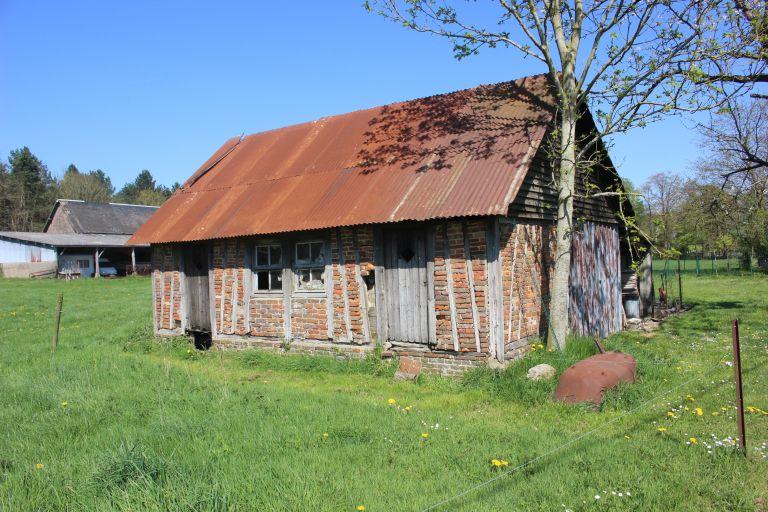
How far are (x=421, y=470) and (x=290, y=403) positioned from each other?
10.4ft

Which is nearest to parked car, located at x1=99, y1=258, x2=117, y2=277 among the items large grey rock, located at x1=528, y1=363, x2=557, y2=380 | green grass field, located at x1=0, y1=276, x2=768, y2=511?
green grass field, located at x1=0, y1=276, x2=768, y2=511

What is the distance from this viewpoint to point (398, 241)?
10.7 metres

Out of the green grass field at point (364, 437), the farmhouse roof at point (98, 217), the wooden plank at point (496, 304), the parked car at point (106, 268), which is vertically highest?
the farmhouse roof at point (98, 217)

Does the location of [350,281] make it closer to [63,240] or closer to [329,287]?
[329,287]

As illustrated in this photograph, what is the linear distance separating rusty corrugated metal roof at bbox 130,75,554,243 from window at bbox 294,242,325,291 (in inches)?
28.8

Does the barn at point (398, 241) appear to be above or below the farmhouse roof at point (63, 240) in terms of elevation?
below

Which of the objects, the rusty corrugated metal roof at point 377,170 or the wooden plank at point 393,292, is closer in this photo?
the rusty corrugated metal roof at point 377,170

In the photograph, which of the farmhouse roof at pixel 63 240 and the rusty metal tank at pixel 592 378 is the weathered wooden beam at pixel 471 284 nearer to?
the rusty metal tank at pixel 592 378

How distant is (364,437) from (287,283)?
639 cm

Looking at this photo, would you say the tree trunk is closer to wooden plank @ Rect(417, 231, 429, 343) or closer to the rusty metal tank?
the rusty metal tank

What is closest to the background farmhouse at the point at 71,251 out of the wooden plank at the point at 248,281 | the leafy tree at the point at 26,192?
the leafy tree at the point at 26,192

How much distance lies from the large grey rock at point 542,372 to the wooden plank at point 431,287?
2.02m

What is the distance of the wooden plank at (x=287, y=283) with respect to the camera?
12.3m

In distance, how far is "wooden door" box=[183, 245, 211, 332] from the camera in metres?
14.3
